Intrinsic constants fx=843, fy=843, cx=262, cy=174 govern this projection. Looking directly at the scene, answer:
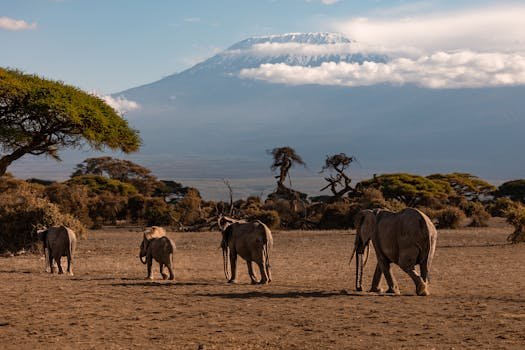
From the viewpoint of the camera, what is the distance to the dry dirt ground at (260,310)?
1122 centimetres

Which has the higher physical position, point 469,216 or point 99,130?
point 99,130

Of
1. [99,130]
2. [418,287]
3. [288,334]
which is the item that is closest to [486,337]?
[288,334]

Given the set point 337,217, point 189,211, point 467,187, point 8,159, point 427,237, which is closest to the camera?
point 427,237

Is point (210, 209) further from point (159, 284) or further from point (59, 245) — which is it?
point (159, 284)

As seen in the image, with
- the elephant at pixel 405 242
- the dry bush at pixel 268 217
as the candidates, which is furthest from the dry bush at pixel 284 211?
the elephant at pixel 405 242

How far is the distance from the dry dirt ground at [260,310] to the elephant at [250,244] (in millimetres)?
376

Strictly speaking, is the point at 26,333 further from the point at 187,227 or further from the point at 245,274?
the point at 187,227

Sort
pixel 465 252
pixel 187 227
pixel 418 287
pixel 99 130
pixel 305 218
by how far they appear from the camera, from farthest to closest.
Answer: pixel 305 218, pixel 187 227, pixel 465 252, pixel 99 130, pixel 418 287

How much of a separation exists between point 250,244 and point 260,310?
4621 mm

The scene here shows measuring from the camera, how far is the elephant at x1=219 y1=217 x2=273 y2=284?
18.0m

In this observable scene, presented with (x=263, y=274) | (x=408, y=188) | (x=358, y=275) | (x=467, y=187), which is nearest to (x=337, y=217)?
(x=408, y=188)

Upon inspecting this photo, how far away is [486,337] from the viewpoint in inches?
434

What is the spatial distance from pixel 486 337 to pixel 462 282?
703 cm

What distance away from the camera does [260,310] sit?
1369cm
